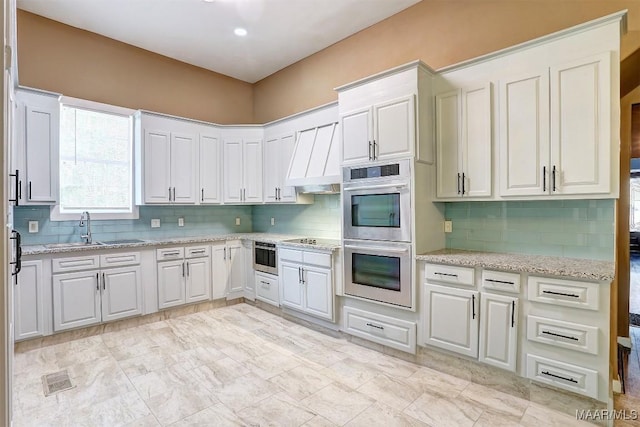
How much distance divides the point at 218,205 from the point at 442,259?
11.8ft

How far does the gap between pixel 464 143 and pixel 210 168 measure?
3.46 metres

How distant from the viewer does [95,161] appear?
4.18m

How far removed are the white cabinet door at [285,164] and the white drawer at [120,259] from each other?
1.96 m

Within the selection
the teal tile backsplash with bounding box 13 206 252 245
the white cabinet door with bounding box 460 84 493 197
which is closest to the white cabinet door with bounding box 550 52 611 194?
the white cabinet door with bounding box 460 84 493 197

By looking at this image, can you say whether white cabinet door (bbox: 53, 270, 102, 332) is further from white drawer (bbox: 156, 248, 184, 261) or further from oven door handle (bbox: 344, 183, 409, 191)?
oven door handle (bbox: 344, 183, 409, 191)

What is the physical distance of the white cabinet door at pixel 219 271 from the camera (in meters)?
4.60

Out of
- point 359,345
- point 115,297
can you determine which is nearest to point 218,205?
point 115,297

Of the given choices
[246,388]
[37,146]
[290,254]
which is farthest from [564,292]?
[37,146]

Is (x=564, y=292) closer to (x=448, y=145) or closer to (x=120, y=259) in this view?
(x=448, y=145)

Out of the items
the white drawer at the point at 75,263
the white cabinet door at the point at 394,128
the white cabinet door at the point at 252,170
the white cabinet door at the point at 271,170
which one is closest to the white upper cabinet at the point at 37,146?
the white drawer at the point at 75,263

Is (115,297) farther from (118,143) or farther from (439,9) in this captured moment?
(439,9)

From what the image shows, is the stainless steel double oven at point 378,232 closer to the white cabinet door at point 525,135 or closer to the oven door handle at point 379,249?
the oven door handle at point 379,249

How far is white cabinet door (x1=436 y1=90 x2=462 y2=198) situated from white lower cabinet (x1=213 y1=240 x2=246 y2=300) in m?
2.99

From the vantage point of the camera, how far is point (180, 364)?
299cm
